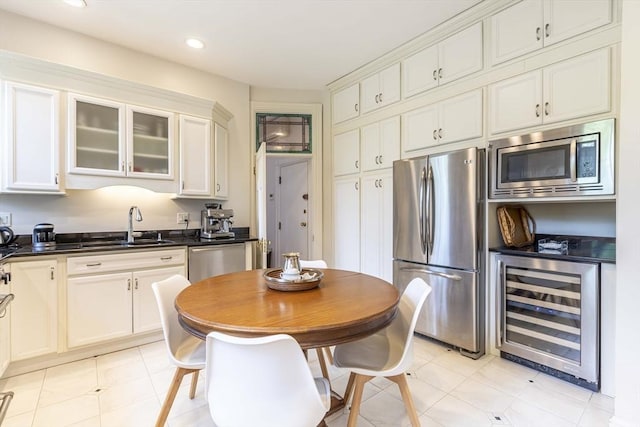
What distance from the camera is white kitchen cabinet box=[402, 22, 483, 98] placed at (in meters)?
2.55

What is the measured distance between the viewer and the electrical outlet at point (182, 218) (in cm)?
343

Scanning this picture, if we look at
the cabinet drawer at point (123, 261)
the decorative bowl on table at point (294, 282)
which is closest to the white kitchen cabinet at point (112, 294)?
the cabinet drawer at point (123, 261)

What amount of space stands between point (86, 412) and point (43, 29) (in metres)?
3.11

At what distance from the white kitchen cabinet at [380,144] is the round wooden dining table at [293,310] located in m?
1.87

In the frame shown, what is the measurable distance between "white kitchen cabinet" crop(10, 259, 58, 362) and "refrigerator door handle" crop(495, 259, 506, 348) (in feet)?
11.2

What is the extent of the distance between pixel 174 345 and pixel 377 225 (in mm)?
2370

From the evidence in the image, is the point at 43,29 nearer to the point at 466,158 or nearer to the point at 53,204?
the point at 53,204

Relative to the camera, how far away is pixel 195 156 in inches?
128

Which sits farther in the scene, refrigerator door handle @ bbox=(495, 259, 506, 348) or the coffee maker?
the coffee maker

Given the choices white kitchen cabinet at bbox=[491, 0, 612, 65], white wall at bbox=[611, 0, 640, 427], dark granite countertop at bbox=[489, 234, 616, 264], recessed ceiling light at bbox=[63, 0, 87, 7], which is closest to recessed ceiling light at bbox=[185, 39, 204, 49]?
recessed ceiling light at bbox=[63, 0, 87, 7]

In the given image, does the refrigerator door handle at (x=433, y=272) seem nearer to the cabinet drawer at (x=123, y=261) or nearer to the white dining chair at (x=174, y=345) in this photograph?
the white dining chair at (x=174, y=345)

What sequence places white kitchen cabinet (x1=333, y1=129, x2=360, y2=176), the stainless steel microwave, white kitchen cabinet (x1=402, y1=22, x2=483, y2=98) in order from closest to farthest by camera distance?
the stainless steel microwave
white kitchen cabinet (x1=402, y1=22, x2=483, y2=98)
white kitchen cabinet (x1=333, y1=129, x2=360, y2=176)

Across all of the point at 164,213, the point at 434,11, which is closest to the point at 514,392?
the point at 434,11

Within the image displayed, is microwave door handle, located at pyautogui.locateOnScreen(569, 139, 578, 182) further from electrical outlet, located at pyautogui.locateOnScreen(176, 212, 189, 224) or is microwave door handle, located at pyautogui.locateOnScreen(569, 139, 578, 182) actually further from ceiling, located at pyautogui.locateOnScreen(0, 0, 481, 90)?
electrical outlet, located at pyautogui.locateOnScreen(176, 212, 189, 224)
